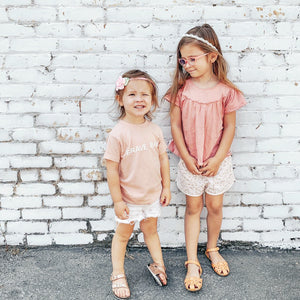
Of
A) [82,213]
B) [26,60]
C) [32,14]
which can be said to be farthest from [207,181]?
[32,14]

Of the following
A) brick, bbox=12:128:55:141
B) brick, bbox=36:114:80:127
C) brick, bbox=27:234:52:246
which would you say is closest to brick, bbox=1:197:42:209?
brick, bbox=27:234:52:246

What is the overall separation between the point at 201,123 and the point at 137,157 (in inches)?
19.8

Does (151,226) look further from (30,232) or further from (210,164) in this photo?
(30,232)

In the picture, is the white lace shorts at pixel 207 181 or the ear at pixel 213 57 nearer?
the ear at pixel 213 57

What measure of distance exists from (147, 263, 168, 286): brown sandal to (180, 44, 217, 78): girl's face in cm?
134

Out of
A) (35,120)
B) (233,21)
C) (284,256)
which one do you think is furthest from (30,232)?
(233,21)

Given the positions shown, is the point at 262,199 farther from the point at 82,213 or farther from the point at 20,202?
the point at 20,202

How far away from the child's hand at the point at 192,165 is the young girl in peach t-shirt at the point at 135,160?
0.18 meters

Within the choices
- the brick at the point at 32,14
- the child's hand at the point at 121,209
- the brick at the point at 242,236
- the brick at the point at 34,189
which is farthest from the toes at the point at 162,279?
the brick at the point at 32,14

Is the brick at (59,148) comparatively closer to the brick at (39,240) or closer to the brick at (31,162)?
the brick at (31,162)

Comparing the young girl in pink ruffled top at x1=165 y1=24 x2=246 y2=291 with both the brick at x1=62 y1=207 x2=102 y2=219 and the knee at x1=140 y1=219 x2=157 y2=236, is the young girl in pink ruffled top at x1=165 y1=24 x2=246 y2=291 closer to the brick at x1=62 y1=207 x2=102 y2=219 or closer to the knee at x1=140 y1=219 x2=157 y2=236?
the knee at x1=140 y1=219 x2=157 y2=236

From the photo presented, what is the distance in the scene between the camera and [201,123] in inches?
96.3

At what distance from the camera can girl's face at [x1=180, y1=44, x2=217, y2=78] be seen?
7.63 feet

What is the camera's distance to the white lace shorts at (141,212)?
2.36 m
